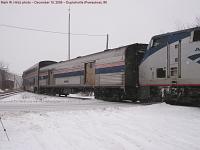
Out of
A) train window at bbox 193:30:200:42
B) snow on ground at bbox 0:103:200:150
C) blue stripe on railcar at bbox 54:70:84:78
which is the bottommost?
snow on ground at bbox 0:103:200:150

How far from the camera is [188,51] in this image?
41.4 ft

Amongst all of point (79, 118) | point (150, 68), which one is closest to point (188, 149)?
point (79, 118)

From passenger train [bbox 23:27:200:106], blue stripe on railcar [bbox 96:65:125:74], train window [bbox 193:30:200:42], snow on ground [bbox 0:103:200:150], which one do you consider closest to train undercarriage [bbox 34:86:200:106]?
passenger train [bbox 23:27:200:106]

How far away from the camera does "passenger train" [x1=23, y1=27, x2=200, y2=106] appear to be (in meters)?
12.6

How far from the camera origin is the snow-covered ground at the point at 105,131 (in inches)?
251

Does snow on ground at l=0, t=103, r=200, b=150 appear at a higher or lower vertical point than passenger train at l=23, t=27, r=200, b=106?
lower

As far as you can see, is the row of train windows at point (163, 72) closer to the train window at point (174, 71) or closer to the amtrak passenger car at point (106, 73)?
the train window at point (174, 71)

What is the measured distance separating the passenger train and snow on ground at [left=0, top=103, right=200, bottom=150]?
242cm

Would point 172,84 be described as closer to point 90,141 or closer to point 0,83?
point 90,141

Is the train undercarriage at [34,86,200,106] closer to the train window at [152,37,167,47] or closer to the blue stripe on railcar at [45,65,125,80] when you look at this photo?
the blue stripe on railcar at [45,65,125,80]

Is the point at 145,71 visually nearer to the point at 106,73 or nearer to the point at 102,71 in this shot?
the point at 106,73

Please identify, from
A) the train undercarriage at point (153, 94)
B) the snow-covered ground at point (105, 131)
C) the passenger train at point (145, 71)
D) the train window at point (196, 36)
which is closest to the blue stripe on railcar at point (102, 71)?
the passenger train at point (145, 71)

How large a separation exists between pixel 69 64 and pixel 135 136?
19551 mm

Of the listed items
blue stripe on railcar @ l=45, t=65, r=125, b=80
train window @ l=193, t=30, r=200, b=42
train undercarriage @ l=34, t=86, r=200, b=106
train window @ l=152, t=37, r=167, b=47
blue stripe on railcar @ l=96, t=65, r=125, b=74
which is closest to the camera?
train window @ l=193, t=30, r=200, b=42
